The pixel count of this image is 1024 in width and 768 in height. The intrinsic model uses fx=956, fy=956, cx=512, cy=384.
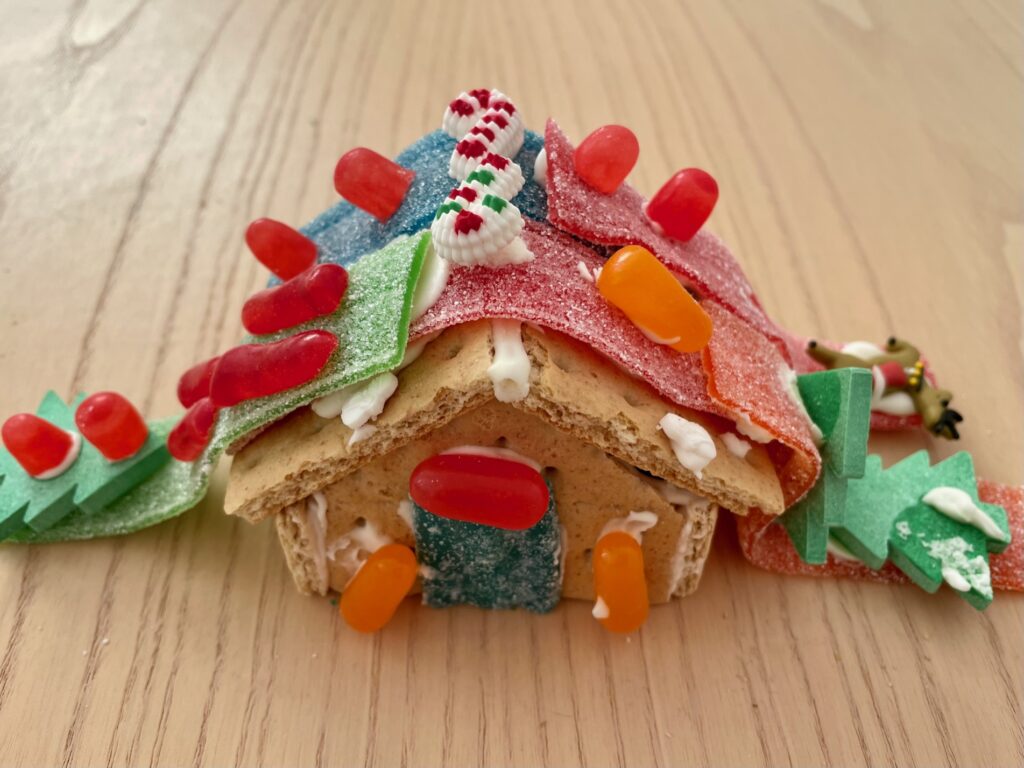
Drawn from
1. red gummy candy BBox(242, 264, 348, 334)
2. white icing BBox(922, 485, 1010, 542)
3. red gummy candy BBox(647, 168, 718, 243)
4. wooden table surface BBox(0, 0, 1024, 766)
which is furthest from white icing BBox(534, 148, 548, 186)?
white icing BBox(922, 485, 1010, 542)

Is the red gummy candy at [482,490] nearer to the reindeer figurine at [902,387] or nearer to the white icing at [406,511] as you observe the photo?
the white icing at [406,511]

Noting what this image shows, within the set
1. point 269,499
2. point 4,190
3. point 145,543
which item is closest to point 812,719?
point 269,499

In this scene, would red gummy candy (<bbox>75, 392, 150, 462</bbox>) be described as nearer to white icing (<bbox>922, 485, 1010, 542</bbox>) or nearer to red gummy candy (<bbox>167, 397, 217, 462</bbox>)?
red gummy candy (<bbox>167, 397, 217, 462</bbox>)

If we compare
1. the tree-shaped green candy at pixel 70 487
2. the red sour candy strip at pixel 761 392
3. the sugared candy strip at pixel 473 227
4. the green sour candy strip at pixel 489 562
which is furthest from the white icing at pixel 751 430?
the tree-shaped green candy at pixel 70 487

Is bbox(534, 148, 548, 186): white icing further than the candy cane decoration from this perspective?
Yes

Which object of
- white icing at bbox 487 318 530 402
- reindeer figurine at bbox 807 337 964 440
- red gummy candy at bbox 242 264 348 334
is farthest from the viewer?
reindeer figurine at bbox 807 337 964 440

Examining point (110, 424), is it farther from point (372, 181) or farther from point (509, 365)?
point (509, 365)
